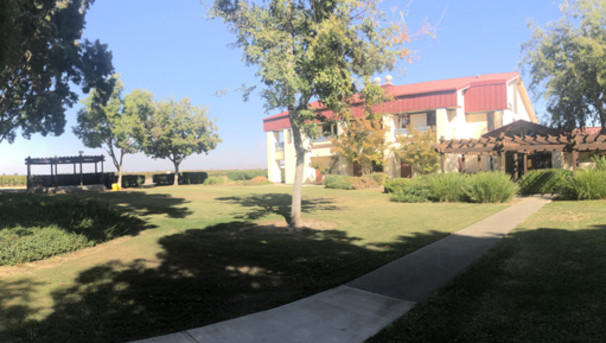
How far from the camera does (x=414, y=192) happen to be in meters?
17.7

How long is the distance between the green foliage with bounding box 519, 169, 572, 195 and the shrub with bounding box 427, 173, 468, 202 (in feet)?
12.3

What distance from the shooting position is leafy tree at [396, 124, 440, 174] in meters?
27.4

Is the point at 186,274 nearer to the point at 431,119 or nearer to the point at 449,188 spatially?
the point at 449,188

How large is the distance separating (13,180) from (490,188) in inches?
2251

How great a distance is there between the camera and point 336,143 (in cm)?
3191

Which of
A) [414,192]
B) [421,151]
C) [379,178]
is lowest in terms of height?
[414,192]

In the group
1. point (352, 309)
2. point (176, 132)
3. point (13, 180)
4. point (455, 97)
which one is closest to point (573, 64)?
point (455, 97)

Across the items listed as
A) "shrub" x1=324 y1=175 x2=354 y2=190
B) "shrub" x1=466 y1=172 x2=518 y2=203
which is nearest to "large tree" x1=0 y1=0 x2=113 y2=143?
"shrub" x1=324 y1=175 x2=354 y2=190

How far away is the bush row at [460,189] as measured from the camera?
15.5 metres

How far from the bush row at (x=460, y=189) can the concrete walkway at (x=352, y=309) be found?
945 cm

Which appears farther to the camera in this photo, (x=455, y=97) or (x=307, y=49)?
(x=455, y=97)

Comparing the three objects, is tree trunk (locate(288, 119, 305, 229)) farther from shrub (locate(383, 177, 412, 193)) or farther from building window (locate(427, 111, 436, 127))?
building window (locate(427, 111, 436, 127))

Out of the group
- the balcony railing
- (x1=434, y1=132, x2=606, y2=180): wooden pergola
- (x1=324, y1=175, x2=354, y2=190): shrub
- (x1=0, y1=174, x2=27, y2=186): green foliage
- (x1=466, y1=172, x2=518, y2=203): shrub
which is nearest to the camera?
(x1=466, y1=172, x2=518, y2=203): shrub

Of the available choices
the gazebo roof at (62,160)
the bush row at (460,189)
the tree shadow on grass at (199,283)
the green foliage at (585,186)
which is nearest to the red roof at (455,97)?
the bush row at (460,189)
